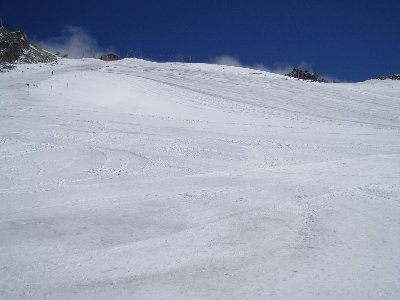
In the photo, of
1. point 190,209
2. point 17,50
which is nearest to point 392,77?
point 17,50

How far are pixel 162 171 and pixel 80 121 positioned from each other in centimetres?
443

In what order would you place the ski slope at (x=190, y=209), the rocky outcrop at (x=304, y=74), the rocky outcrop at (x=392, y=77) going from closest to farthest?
the ski slope at (x=190, y=209) → the rocky outcrop at (x=392, y=77) → the rocky outcrop at (x=304, y=74)

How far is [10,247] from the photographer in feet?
10.8

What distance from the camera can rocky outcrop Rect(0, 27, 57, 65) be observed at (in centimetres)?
2430

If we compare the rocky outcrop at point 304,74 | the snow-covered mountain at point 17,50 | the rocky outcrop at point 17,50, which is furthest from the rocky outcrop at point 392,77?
the rocky outcrop at point 17,50

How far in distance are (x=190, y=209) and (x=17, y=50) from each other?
2651cm

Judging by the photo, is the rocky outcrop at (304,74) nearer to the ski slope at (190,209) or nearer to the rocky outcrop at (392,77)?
the rocky outcrop at (392,77)

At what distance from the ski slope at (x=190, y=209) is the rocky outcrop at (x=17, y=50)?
16.0 m

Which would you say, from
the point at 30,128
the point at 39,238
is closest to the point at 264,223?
the point at 39,238

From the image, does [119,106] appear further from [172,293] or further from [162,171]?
[172,293]

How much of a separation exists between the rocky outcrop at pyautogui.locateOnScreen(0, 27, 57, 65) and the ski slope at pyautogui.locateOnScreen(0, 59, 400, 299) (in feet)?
52.6

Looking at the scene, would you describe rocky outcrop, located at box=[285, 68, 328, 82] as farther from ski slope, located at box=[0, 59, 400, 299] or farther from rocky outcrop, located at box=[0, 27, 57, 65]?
ski slope, located at box=[0, 59, 400, 299]

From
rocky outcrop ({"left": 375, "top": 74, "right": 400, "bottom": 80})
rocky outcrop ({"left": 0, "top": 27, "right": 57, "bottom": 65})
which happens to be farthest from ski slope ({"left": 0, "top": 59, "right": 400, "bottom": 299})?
rocky outcrop ({"left": 375, "top": 74, "right": 400, "bottom": 80})

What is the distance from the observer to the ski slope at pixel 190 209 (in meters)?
2.91
